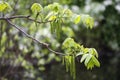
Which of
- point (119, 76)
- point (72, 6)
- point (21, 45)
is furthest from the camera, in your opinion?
point (72, 6)

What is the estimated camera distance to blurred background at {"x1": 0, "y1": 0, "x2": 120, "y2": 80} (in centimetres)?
351

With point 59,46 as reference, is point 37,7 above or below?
above

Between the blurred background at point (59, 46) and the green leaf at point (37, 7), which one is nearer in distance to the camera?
the green leaf at point (37, 7)

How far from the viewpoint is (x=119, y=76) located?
5391 millimetres

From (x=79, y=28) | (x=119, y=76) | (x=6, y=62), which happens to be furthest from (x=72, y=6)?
(x=6, y=62)

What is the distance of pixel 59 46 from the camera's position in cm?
453

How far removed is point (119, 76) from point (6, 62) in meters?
2.28

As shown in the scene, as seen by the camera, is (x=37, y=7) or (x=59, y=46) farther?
(x=59, y=46)

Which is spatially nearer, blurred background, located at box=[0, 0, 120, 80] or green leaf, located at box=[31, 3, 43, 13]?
green leaf, located at box=[31, 3, 43, 13]

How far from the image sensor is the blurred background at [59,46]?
11.5ft

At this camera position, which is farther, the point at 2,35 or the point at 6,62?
the point at 6,62

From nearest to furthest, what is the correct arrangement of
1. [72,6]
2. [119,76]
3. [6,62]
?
[6,62], [119,76], [72,6]

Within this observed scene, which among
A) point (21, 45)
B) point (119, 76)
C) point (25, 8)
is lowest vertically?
point (119, 76)

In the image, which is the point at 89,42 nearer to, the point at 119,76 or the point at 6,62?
the point at 119,76
